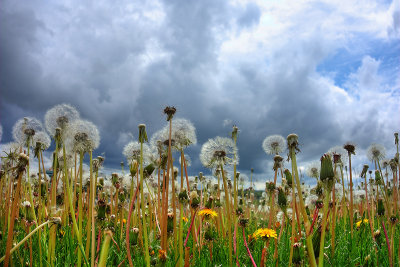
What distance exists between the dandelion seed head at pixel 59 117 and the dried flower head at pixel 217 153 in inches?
52.5

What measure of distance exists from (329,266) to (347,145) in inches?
62.7

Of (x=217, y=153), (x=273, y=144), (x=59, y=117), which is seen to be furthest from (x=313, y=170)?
(x=59, y=117)

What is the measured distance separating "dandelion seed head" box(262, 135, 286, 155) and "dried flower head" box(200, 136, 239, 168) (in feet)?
3.97

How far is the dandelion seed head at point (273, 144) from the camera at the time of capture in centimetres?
369

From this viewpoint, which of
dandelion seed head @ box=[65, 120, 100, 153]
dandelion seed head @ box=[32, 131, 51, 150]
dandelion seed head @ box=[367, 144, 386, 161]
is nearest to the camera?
dandelion seed head @ box=[65, 120, 100, 153]

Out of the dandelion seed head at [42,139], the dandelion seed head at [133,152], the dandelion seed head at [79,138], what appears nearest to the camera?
the dandelion seed head at [79,138]

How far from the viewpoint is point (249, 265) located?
2.80 metres

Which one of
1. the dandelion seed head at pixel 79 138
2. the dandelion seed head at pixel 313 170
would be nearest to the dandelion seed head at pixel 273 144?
the dandelion seed head at pixel 313 170

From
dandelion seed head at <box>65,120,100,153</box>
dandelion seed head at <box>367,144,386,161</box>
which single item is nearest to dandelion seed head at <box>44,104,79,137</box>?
dandelion seed head at <box>65,120,100,153</box>

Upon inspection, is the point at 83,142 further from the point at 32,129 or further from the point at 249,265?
the point at 249,265

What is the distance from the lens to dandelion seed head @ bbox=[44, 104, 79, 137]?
8.30ft

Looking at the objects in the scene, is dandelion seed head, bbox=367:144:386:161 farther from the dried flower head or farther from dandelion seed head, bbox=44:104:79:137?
dandelion seed head, bbox=44:104:79:137

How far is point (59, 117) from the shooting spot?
2.61 metres

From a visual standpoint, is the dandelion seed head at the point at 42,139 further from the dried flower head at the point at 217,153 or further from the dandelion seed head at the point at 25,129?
the dried flower head at the point at 217,153
